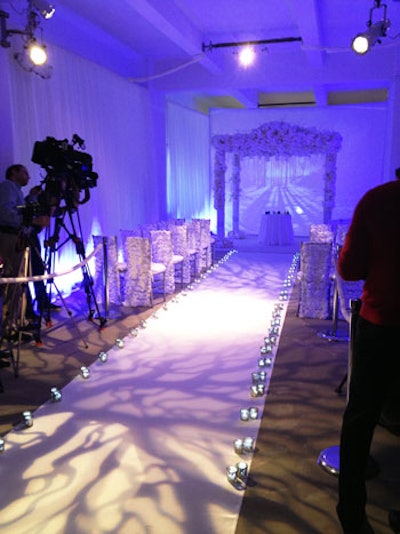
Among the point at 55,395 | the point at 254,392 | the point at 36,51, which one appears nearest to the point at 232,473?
the point at 254,392

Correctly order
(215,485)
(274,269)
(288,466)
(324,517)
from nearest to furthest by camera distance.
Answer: (324,517) → (215,485) → (288,466) → (274,269)

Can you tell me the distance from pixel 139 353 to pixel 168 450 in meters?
1.41

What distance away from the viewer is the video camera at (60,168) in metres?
3.82

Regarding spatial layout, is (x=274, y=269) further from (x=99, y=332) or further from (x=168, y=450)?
(x=168, y=450)

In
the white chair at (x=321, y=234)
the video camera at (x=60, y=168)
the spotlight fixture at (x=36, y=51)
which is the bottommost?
the white chair at (x=321, y=234)

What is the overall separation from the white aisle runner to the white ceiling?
131 inches

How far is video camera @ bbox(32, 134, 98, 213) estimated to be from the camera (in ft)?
12.5

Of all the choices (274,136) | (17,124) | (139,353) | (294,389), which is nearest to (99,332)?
(139,353)

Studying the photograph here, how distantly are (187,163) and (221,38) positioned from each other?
3852mm

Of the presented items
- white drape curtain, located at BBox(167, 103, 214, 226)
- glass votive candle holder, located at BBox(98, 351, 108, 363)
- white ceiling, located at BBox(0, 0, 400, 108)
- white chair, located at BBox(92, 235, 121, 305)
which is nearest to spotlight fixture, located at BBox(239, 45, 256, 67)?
white ceiling, located at BBox(0, 0, 400, 108)

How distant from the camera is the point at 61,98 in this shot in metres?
5.59

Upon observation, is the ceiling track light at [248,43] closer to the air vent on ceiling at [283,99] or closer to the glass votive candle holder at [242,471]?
the air vent on ceiling at [283,99]

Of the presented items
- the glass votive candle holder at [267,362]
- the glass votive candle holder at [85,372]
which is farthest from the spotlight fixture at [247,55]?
the glass votive candle holder at [85,372]

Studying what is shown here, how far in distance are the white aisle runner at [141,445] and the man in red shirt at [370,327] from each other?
0.51m
